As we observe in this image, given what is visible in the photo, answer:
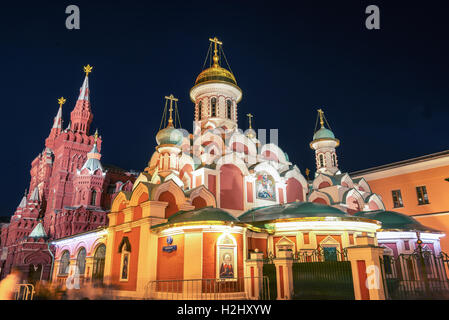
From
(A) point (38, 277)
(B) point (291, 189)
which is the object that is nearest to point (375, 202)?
(B) point (291, 189)

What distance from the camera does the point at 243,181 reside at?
65.7ft

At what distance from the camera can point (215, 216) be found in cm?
1355

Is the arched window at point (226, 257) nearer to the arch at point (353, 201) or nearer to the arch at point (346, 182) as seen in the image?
the arch at point (353, 201)

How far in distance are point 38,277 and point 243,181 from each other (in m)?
25.9

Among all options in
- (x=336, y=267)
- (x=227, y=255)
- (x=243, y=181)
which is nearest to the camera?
(x=336, y=267)

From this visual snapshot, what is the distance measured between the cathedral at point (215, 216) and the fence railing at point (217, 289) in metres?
0.19

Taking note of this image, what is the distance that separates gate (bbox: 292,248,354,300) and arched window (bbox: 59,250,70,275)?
2066cm

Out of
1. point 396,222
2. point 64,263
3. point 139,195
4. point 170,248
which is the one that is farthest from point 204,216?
point 64,263

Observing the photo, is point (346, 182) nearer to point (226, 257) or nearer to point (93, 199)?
point (226, 257)

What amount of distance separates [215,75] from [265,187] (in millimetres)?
10370

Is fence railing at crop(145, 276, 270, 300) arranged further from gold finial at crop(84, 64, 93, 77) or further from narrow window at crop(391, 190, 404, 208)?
gold finial at crop(84, 64, 93, 77)

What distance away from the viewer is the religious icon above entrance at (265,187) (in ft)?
67.2
